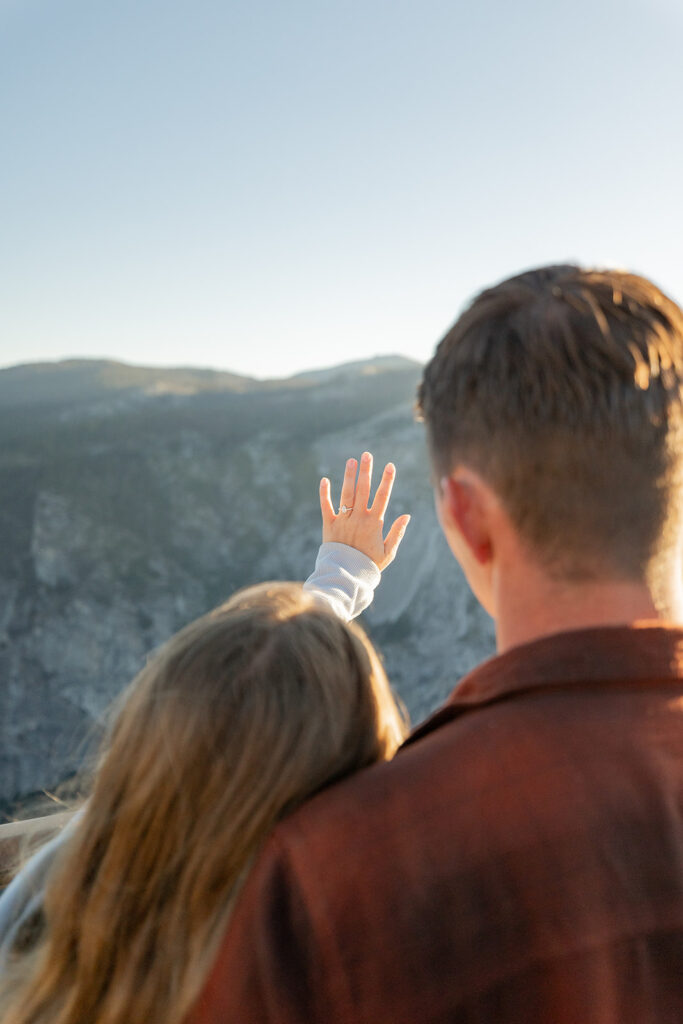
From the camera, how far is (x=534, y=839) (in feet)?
2.87

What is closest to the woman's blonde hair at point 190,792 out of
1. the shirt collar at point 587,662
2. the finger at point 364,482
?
the shirt collar at point 587,662

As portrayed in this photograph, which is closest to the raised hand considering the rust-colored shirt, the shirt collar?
the shirt collar

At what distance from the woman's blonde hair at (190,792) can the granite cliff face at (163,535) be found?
49.6 feet

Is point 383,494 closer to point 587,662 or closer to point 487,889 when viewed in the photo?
point 587,662

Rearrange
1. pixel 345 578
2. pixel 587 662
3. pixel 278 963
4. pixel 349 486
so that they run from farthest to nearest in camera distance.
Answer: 1. pixel 349 486
2. pixel 345 578
3. pixel 587 662
4. pixel 278 963

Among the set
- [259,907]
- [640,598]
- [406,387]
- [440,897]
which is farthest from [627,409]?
[406,387]

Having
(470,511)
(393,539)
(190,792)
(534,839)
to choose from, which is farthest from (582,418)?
(393,539)

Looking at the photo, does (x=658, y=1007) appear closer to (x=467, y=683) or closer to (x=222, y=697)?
(x=467, y=683)

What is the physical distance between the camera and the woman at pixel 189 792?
3.46 ft

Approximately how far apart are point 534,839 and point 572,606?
1.07 feet

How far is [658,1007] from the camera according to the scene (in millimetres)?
950

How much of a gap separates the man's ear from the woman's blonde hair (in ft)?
0.80

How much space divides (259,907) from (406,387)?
98.8ft

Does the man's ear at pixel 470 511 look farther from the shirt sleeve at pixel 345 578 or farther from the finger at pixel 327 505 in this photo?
the finger at pixel 327 505
